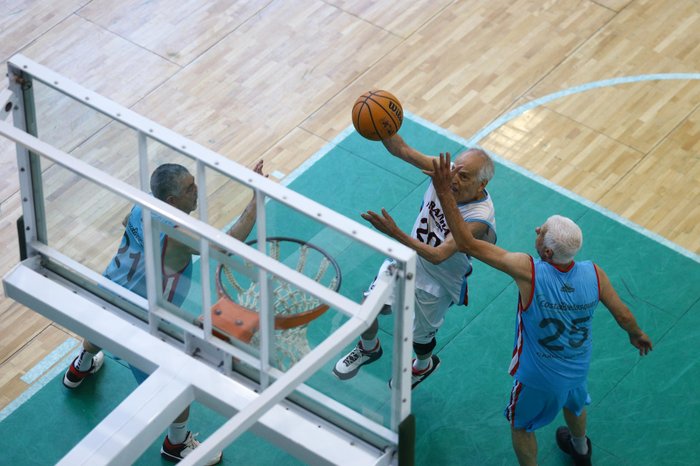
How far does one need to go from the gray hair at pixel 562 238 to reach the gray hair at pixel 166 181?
1941 mm

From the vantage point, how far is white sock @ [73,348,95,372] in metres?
7.09

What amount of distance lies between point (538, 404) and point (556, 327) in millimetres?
554

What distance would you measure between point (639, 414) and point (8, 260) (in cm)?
467

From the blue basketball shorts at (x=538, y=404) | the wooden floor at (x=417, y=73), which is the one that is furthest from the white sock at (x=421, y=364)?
the wooden floor at (x=417, y=73)

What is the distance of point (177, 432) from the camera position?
6.66 m

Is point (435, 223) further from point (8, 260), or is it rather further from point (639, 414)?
point (8, 260)

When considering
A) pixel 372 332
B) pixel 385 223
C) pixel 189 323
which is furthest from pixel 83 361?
pixel 372 332

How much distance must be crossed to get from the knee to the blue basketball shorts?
2.83 feet

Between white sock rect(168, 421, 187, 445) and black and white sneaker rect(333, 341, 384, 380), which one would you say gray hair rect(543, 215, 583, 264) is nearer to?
black and white sneaker rect(333, 341, 384, 380)

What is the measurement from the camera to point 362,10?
10359 millimetres

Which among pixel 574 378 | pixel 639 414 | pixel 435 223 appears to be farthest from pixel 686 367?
pixel 435 223

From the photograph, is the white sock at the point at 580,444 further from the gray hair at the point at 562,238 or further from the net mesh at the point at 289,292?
the net mesh at the point at 289,292

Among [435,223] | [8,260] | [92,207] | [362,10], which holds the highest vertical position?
[92,207]

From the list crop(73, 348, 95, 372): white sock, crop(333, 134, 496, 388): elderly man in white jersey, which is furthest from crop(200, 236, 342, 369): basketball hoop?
crop(73, 348, 95, 372): white sock
